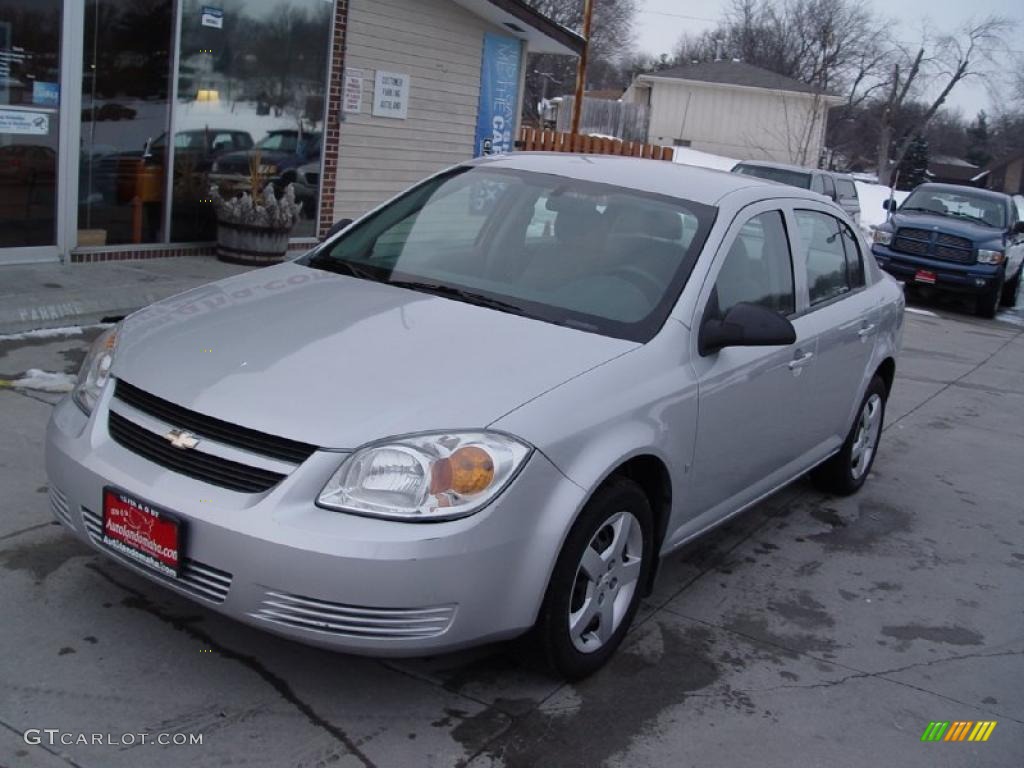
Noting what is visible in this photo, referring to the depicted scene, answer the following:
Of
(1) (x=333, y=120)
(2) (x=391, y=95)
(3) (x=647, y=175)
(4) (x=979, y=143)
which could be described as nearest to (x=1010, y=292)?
(2) (x=391, y=95)

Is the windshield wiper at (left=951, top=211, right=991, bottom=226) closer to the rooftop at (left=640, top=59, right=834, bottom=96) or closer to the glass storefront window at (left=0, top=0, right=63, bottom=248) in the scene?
the glass storefront window at (left=0, top=0, right=63, bottom=248)

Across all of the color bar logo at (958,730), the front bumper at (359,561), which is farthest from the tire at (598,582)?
the color bar logo at (958,730)

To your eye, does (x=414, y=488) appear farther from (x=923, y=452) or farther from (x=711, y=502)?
(x=923, y=452)

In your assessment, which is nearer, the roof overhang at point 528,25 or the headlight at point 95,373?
the headlight at point 95,373

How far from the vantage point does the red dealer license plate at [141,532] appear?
3.29m

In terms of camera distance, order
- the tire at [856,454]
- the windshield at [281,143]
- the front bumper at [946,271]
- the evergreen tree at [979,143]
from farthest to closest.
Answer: the evergreen tree at [979,143] < the front bumper at [946,271] < the windshield at [281,143] < the tire at [856,454]

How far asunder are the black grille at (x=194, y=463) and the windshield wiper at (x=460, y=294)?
126 centimetres

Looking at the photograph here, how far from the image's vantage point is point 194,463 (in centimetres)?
336

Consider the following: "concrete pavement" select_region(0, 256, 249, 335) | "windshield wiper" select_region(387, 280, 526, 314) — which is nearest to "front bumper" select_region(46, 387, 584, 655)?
"windshield wiper" select_region(387, 280, 526, 314)

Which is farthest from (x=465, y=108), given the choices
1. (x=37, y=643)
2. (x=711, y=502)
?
(x=37, y=643)

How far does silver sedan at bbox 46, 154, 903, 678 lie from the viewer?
10.5 ft

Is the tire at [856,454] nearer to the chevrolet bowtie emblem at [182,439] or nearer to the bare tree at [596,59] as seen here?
the chevrolet bowtie emblem at [182,439]

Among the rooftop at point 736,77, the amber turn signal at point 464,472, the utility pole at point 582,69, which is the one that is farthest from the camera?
the rooftop at point 736,77

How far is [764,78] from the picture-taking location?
47.3 metres
